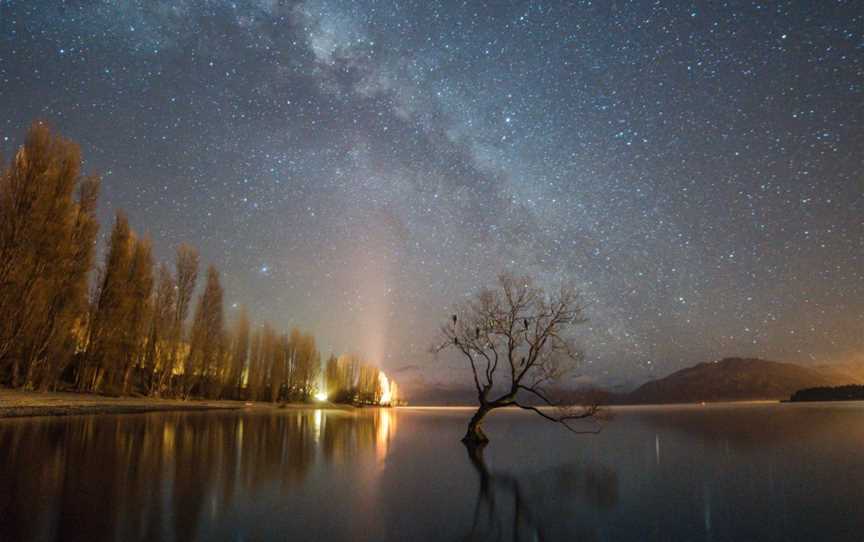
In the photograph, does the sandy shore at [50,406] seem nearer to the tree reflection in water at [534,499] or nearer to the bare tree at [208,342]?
the bare tree at [208,342]

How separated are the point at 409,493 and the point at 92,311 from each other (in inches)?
1691

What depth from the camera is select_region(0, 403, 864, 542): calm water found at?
6035mm

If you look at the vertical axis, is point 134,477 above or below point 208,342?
below

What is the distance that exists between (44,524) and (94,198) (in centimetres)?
3952

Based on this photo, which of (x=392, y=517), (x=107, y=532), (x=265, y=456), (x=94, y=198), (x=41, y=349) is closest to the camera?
(x=107, y=532)

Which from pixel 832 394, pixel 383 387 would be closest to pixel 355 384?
pixel 383 387

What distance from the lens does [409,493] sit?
8.41 meters

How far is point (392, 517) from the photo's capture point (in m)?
6.68

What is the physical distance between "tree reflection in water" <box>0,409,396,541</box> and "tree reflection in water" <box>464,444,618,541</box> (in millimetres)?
3623

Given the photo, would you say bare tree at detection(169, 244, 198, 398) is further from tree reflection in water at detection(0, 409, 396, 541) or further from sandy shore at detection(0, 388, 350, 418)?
tree reflection in water at detection(0, 409, 396, 541)

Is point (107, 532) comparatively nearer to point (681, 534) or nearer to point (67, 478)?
point (67, 478)

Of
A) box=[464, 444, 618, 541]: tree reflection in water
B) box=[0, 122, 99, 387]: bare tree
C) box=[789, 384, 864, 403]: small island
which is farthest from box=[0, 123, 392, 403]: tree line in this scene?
box=[789, 384, 864, 403]: small island

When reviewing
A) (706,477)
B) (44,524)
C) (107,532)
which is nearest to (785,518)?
(706,477)

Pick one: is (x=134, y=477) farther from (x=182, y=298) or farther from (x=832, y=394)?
(x=832, y=394)
